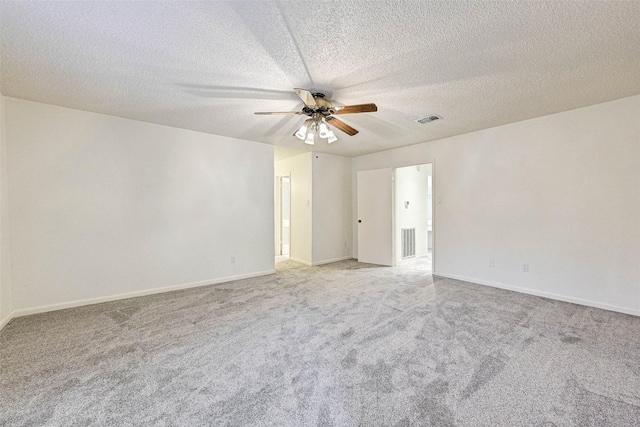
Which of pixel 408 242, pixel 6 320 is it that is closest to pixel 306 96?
pixel 6 320

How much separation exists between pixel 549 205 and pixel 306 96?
3.54 metres

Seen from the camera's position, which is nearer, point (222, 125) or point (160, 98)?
point (160, 98)

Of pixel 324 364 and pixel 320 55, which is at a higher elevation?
pixel 320 55

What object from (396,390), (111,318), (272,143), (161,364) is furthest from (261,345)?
(272,143)


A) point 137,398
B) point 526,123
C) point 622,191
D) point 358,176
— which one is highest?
point 526,123

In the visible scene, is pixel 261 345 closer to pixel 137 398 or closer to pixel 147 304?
pixel 137 398

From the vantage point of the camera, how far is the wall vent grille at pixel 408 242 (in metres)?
5.82

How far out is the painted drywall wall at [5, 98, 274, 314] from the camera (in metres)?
2.96

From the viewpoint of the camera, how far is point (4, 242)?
9.07ft

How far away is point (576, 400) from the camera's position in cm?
161

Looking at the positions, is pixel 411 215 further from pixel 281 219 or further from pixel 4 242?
pixel 4 242

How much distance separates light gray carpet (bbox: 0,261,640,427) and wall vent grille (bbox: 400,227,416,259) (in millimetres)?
2499

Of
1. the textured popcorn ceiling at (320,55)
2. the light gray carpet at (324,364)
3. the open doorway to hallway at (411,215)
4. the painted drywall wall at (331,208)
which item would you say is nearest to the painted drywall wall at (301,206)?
the painted drywall wall at (331,208)

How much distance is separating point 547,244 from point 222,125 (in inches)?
190
